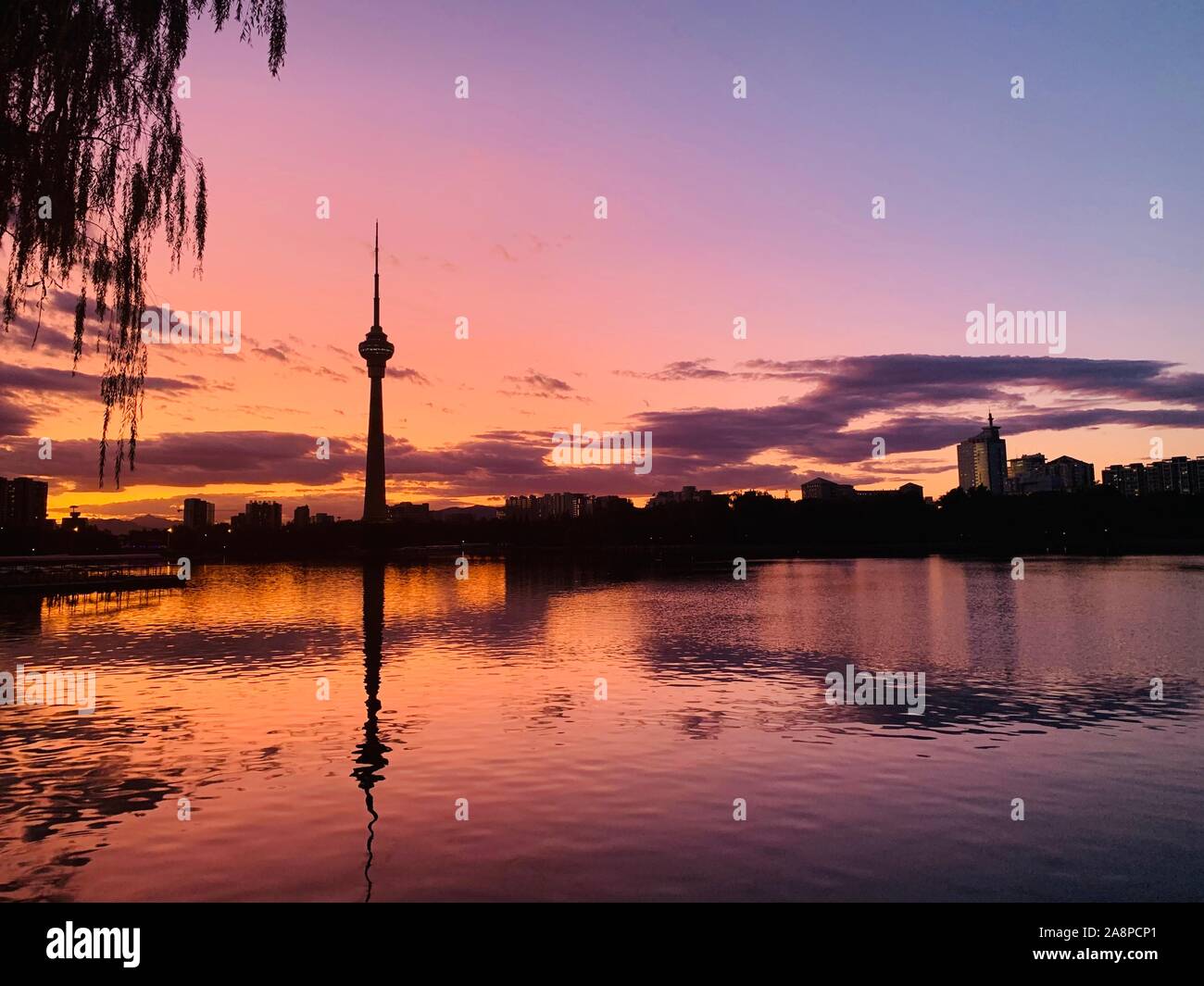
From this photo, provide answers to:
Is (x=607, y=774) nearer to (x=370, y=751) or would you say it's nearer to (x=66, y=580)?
(x=370, y=751)

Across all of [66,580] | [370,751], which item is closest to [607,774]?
[370,751]

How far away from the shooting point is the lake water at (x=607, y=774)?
13.2m

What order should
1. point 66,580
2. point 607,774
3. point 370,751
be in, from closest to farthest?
point 607,774
point 370,751
point 66,580

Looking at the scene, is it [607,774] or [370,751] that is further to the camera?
[370,751]

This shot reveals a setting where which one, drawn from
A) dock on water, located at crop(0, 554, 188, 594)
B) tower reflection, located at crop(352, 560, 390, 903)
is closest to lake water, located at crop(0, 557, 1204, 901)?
tower reflection, located at crop(352, 560, 390, 903)

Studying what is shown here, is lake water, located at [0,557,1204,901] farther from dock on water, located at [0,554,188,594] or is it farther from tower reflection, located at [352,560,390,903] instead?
dock on water, located at [0,554,188,594]

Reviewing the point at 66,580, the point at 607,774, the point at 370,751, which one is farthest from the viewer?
the point at 66,580

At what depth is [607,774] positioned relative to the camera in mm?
19547

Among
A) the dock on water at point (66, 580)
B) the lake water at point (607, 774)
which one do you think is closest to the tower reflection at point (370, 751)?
the lake water at point (607, 774)

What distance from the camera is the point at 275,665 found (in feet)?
128

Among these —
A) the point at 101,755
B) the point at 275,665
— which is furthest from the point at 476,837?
the point at 275,665

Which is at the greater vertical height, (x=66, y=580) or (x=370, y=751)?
(x=66, y=580)

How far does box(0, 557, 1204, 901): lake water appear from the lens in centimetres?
1320
